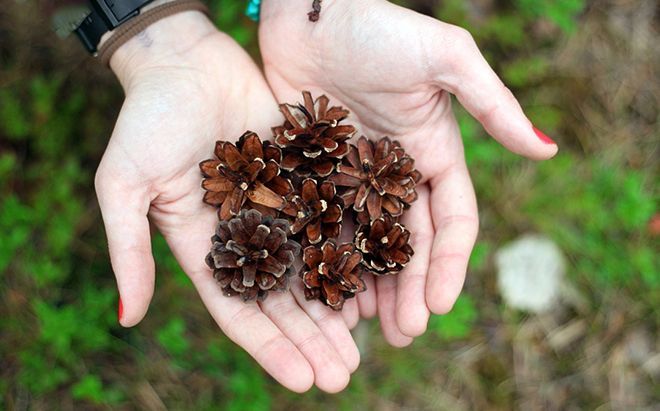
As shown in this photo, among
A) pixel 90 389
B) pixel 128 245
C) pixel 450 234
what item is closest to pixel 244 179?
pixel 128 245

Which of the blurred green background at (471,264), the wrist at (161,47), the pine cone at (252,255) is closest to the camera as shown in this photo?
the pine cone at (252,255)

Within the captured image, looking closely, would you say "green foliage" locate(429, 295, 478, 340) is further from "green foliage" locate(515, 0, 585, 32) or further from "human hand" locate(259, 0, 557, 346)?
"green foliage" locate(515, 0, 585, 32)

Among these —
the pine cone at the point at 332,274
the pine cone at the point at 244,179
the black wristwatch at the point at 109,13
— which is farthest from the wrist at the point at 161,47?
the pine cone at the point at 332,274

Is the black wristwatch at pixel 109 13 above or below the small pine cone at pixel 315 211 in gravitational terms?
above

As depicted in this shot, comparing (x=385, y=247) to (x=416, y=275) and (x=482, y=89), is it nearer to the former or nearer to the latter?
(x=416, y=275)

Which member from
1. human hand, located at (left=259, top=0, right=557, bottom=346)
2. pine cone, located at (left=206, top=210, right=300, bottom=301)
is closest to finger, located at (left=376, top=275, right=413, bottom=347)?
human hand, located at (left=259, top=0, right=557, bottom=346)

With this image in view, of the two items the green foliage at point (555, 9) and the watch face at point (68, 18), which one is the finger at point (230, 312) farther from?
the green foliage at point (555, 9)
